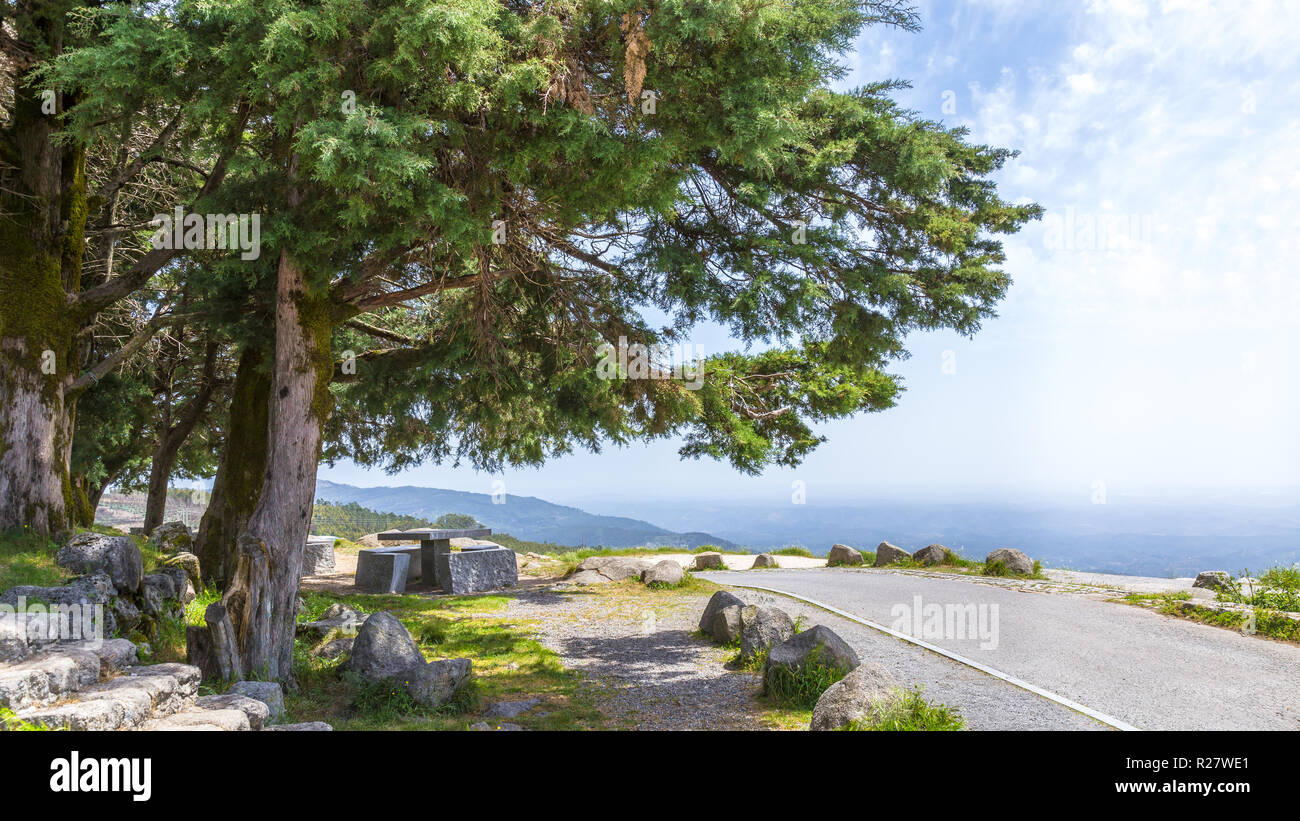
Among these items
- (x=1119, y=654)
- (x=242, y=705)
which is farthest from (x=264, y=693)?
(x=1119, y=654)

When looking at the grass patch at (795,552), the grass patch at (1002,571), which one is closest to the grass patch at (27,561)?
the grass patch at (1002,571)

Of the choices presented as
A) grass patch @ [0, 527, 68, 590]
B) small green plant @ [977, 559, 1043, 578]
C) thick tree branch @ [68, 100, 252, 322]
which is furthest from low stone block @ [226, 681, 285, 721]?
small green plant @ [977, 559, 1043, 578]

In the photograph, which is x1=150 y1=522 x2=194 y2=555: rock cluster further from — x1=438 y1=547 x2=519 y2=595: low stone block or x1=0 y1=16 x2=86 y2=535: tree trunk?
x1=438 y1=547 x2=519 y2=595: low stone block

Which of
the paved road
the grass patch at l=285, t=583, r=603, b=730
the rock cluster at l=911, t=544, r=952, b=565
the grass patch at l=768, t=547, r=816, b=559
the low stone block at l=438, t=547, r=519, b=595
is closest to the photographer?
the paved road

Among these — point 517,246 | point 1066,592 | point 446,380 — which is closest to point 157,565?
point 446,380

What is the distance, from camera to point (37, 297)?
1077cm

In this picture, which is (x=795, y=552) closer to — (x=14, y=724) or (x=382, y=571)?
(x=382, y=571)

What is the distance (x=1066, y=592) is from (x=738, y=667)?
808 cm

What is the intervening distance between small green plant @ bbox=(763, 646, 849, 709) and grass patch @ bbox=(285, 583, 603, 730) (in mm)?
1844

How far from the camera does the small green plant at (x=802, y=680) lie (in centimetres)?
752

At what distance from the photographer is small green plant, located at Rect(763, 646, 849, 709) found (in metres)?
7.52

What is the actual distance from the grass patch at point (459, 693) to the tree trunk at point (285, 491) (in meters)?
0.65

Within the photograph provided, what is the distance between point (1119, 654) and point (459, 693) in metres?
7.74
